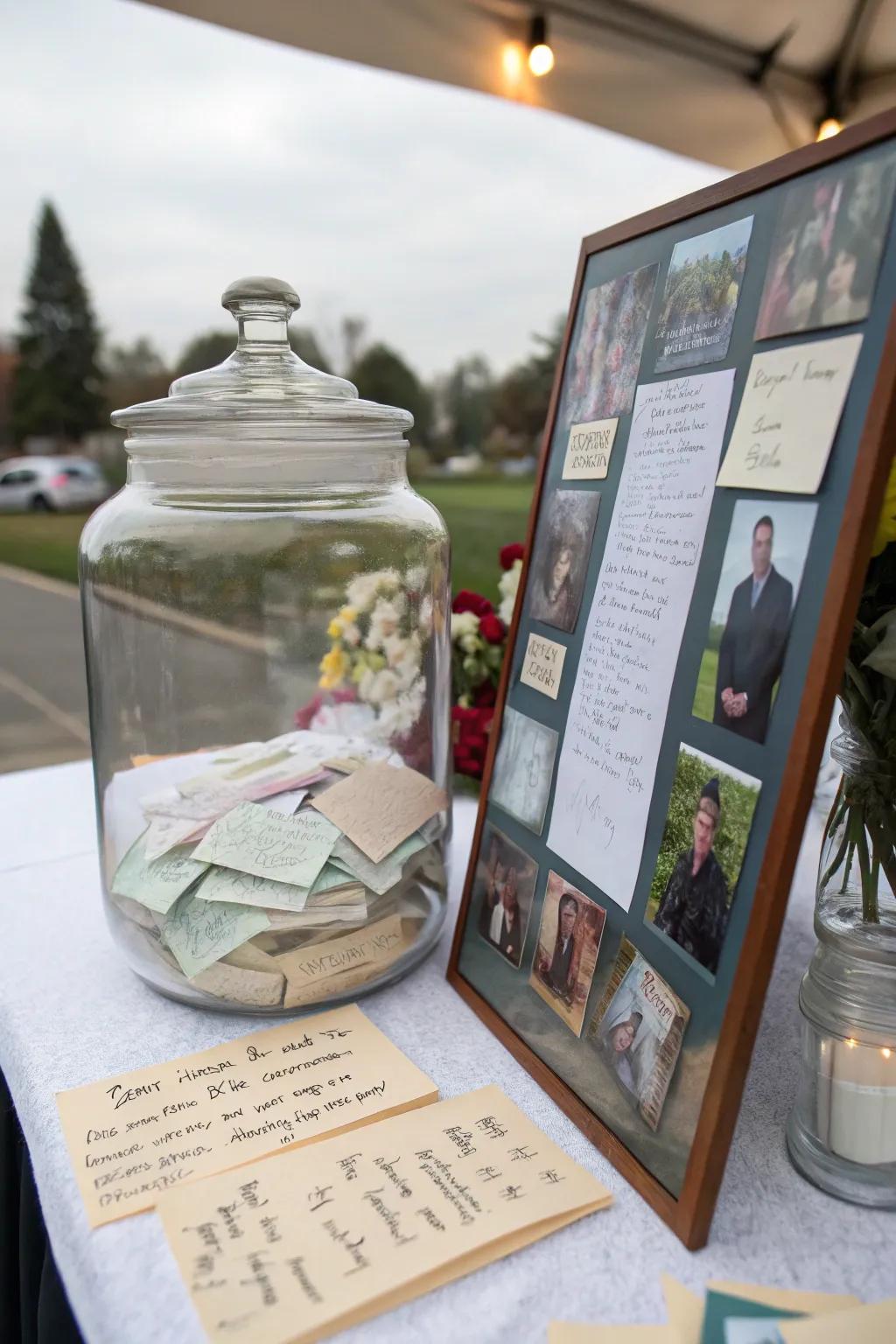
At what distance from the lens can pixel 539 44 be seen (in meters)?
1.46

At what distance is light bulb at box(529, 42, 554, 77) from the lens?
4.79ft

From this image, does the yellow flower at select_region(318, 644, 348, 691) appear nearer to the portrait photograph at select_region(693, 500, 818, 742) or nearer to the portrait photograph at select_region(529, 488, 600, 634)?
the portrait photograph at select_region(529, 488, 600, 634)

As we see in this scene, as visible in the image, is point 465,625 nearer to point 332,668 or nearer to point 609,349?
point 332,668

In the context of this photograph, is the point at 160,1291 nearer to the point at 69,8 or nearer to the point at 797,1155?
the point at 797,1155

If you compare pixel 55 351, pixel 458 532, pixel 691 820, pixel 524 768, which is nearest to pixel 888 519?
pixel 691 820

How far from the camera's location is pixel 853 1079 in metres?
0.45

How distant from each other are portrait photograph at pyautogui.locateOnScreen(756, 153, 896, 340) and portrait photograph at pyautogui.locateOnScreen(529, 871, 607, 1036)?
328 mm

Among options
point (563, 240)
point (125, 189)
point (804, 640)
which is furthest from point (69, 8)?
point (804, 640)

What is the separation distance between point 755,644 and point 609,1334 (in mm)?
304

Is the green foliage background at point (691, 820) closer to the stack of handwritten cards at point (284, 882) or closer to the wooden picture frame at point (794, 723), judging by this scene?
the wooden picture frame at point (794, 723)

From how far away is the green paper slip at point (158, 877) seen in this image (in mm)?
583

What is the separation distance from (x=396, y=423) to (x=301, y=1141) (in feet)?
1.52

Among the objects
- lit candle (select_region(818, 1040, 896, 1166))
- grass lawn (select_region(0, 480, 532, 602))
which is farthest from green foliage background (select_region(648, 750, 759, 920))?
grass lawn (select_region(0, 480, 532, 602))

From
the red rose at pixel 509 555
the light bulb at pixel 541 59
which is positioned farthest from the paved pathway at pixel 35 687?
the light bulb at pixel 541 59
